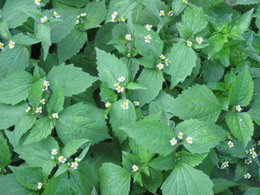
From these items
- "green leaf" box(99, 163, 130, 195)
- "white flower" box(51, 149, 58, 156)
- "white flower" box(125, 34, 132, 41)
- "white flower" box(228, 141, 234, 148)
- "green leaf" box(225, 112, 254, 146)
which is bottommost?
"white flower" box(228, 141, 234, 148)

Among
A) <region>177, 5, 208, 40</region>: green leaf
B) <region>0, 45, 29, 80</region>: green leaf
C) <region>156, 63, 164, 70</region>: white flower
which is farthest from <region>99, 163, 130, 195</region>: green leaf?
<region>177, 5, 208, 40</region>: green leaf

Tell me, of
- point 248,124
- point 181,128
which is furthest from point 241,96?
point 181,128

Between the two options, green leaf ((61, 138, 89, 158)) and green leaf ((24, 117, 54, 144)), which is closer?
green leaf ((61, 138, 89, 158))

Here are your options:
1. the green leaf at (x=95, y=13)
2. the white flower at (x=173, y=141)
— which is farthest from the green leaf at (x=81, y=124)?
the green leaf at (x=95, y=13)

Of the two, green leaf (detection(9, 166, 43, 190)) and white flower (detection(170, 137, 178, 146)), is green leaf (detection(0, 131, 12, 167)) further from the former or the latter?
white flower (detection(170, 137, 178, 146))

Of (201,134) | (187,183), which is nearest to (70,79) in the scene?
(201,134)

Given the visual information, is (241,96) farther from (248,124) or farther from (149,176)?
(149,176)
